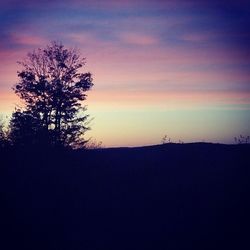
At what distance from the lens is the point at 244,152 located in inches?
641

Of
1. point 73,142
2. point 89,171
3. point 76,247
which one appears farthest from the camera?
point 73,142

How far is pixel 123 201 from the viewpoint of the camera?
13.0m

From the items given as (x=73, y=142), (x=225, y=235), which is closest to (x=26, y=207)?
(x=225, y=235)

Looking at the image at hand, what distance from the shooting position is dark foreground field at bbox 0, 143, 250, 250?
1092 cm

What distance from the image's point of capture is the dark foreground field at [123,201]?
1092cm

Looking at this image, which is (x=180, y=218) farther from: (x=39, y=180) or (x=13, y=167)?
(x=13, y=167)

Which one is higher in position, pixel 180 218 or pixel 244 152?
pixel 244 152

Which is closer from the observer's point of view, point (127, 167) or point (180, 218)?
point (180, 218)

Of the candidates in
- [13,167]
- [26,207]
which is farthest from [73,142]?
[26,207]

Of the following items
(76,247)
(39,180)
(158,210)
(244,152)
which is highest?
(244,152)

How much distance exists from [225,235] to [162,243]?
183 cm

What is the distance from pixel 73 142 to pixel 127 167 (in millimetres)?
15268

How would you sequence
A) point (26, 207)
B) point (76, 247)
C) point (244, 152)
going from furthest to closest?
1. point (244, 152)
2. point (26, 207)
3. point (76, 247)

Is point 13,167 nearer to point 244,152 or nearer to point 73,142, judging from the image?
point 244,152
